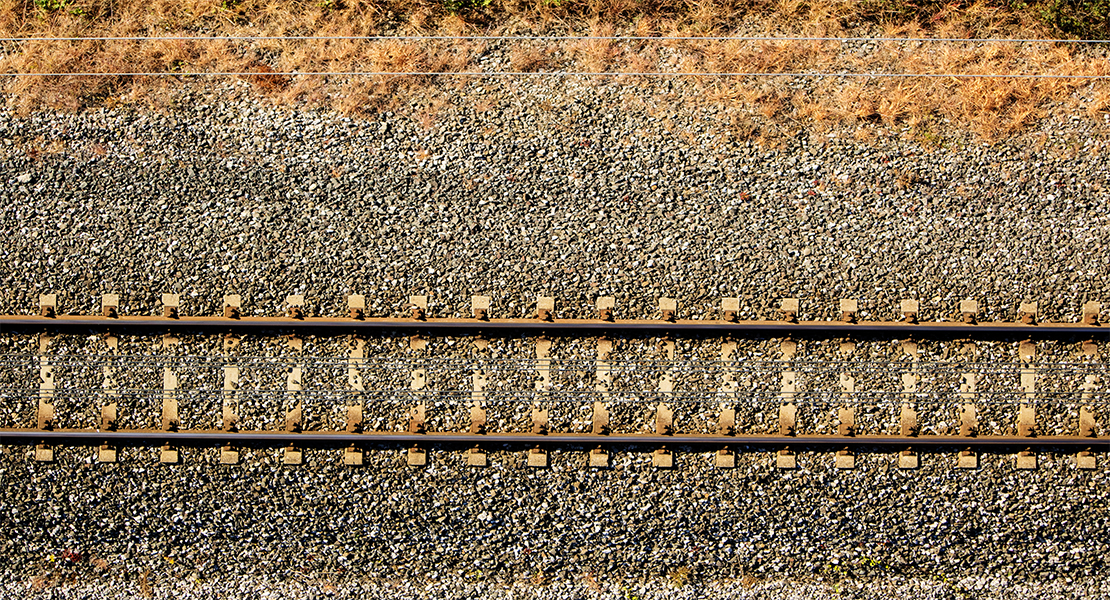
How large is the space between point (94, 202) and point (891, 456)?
25.7ft

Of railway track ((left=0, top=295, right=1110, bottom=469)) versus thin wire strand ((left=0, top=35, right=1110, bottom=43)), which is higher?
thin wire strand ((left=0, top=35, right=1110, bottom=43))

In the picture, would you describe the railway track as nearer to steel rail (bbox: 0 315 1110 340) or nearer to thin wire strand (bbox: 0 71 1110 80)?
steel rail (bbox: 0 315 1110 340)

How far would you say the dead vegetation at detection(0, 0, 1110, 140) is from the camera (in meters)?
8.12

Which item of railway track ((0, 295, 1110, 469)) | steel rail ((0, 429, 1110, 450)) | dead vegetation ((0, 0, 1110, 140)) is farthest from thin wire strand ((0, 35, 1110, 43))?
steel rail ((0, 429, 1110, 450))

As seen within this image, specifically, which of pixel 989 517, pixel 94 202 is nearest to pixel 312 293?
pixel 94 202

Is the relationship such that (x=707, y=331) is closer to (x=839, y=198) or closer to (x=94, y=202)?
(x=839, y=198)

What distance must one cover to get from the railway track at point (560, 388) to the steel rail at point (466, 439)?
0.02 meters

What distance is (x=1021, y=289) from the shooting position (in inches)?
300

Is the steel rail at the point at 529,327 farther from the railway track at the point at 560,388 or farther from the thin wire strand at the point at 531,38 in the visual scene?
the thin wire strand at the point at 531,38

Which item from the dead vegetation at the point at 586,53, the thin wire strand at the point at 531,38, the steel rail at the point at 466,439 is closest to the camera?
the steel rail at the point at 466,439

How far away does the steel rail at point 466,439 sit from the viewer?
7477 millimetres

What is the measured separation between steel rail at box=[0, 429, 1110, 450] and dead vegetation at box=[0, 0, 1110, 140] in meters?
2.99

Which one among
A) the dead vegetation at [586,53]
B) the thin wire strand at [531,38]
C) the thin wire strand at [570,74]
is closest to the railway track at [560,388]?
the dead vegetation at [586,53]

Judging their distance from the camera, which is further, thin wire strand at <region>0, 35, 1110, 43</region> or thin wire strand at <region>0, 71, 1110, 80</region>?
thin wire strand at <region>0, 35, 1110, 43</region>
